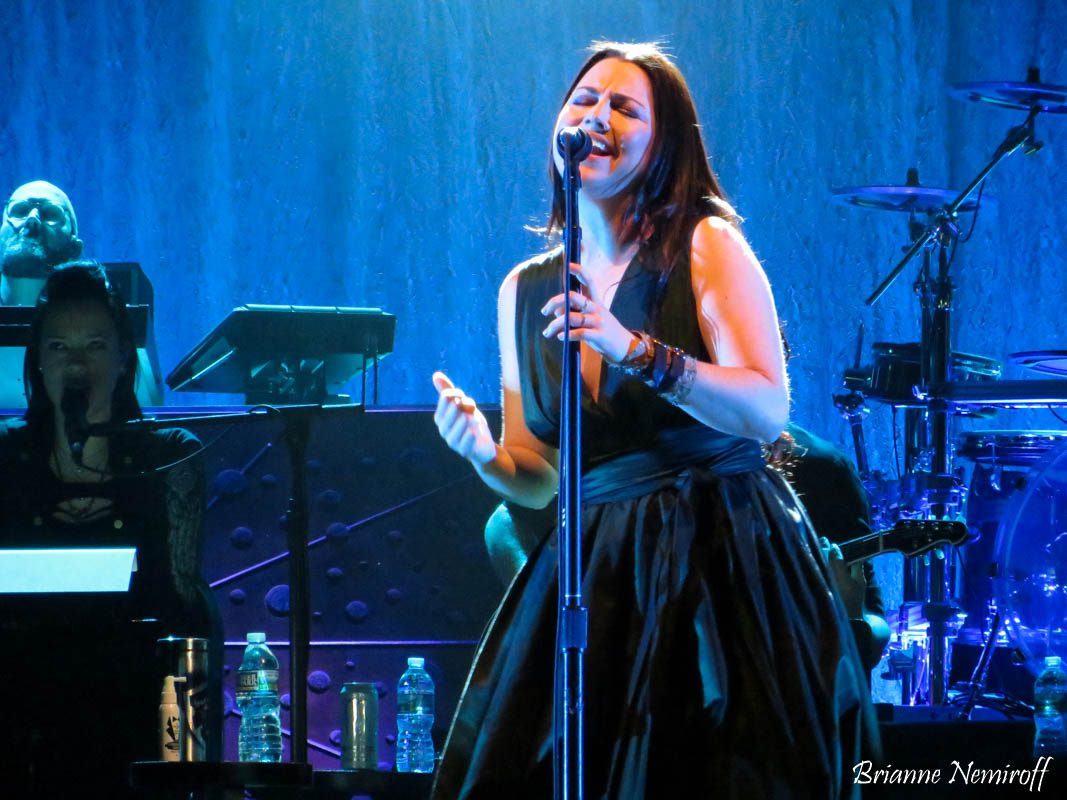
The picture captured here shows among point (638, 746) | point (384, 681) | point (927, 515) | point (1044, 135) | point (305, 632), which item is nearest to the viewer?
point (638, 746)

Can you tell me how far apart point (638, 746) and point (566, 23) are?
20.7 ft

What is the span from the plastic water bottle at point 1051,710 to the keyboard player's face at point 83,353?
266 centimetres

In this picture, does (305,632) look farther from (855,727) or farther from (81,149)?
(81,149)

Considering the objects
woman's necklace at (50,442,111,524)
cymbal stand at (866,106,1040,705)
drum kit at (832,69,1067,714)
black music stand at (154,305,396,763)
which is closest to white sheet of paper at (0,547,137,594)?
woman's necklace at (50,442,111,524)

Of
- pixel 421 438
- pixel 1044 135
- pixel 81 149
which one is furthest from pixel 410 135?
pixel 421 438

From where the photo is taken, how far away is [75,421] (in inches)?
150

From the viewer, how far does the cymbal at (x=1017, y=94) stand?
5.70 meters

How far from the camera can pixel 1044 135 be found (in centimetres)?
732

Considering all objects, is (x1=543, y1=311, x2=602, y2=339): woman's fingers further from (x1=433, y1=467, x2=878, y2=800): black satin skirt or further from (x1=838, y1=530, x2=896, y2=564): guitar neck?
(x1=838, y1=530, x2=896, y2=564): guitar neck

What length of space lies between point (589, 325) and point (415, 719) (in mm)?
2298

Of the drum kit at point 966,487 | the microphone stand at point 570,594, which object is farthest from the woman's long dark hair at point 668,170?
the drum kit at point 966,487

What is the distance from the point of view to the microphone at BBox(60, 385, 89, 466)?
12.4ft

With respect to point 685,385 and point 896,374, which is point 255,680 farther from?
point 896,374
